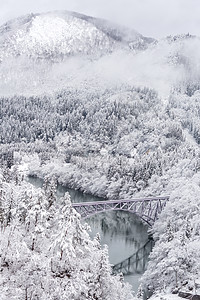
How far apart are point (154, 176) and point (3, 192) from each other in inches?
2513

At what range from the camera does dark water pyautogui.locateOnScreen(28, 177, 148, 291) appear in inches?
2445

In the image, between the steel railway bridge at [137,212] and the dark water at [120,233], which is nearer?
the steel railway bridge at [137,212]

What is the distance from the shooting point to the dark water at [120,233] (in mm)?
62094

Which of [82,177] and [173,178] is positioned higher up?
[173,178]

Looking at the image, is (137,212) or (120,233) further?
(137,212)

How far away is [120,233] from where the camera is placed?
74.0 meters

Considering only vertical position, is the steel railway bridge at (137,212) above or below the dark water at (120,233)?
above

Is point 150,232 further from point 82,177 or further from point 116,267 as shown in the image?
point 82,177

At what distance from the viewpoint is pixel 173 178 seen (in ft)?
295

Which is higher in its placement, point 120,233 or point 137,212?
point 137,212

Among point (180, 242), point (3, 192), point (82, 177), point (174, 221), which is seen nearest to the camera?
point (3, 192)

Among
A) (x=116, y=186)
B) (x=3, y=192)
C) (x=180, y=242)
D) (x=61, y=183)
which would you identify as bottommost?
(x=61, y=183)

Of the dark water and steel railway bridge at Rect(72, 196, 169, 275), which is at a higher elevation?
steel railway bridge at Rect(72, 196, 169, 275)

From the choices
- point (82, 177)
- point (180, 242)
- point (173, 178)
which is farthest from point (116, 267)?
point (82, 177)
